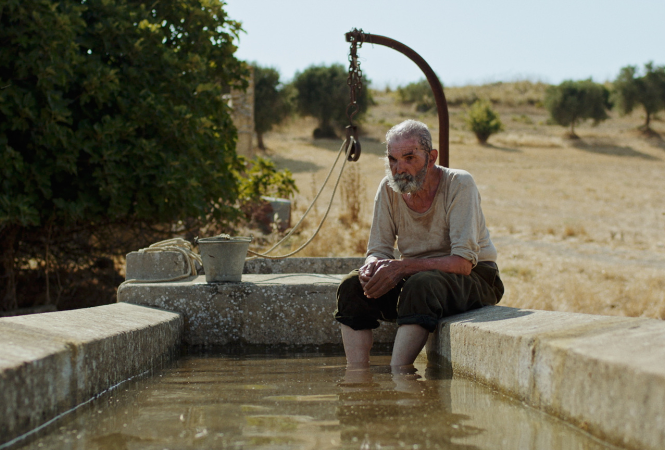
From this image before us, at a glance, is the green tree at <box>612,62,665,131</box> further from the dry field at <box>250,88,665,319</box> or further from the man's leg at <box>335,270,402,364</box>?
the man's leg at <box>335,270,402,364</box>

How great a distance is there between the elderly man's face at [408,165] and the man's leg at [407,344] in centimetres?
80

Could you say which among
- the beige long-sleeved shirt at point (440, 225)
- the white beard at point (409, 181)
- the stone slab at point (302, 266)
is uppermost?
the white beard at point (409, 181)

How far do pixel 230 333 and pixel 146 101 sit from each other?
3.25 m

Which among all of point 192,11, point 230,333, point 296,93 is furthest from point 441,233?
point 296,93

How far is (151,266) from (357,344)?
1.84 m

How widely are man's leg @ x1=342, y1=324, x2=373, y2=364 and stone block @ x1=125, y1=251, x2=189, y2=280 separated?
5.51ft

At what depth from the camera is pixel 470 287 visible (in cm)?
374

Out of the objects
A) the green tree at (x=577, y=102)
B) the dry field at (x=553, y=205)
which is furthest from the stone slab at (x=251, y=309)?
the green tree at (x=577, y=102)

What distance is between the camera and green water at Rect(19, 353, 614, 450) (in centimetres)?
212

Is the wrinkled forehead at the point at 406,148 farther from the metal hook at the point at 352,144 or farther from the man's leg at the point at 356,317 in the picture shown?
the metal hook at the point at 352,144

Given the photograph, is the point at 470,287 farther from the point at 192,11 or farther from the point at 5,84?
the point at 192,11

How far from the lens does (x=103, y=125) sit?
6238 millimetres

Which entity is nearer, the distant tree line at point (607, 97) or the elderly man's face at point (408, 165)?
the elderly man's face at point (408, 165)

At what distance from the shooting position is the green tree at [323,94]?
37.3 meters
